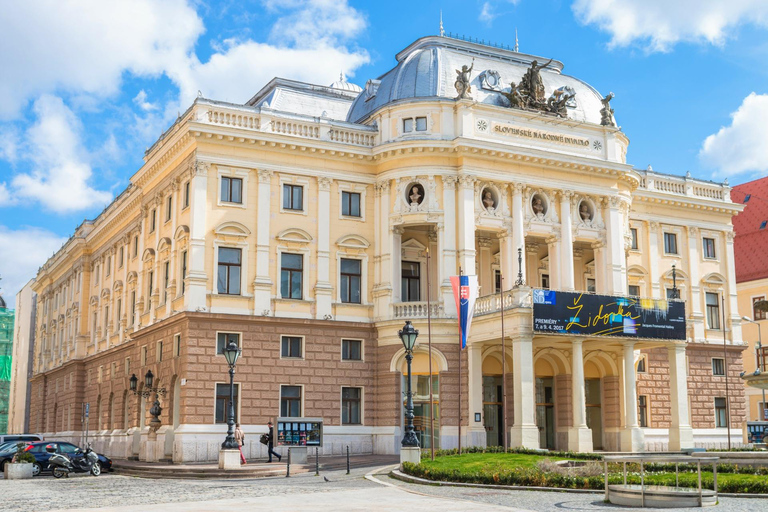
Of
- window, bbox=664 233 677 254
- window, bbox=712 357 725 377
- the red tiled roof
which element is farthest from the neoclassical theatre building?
the red tiled roof

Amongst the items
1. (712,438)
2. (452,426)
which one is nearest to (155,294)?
(452,426)

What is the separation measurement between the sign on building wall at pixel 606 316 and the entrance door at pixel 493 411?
6669 mm

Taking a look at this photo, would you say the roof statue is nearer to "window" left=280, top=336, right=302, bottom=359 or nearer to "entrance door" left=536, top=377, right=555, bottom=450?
"window" left=280, top=336, right=302, bottom=359

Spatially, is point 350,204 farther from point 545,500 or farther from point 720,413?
point 545,500

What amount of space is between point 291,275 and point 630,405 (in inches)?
682

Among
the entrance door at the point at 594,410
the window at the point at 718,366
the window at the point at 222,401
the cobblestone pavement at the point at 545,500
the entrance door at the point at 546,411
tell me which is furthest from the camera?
the window at the point at 718,366

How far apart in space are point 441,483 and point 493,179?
22.4m

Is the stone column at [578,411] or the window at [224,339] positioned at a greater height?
the window at [224,339]

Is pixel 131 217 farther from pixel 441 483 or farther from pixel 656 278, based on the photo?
pixel 441 483

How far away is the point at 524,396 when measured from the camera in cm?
3991

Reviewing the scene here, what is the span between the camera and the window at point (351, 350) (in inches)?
1750

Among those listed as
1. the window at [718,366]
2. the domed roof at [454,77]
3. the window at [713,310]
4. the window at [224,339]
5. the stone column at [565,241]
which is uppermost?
the domed roof at [454,77]

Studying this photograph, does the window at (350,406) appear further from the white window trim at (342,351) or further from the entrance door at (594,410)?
the entrance door at (594,410)

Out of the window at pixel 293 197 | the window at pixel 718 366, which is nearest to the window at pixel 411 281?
the window at pixel 293 197
